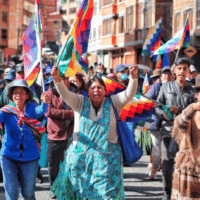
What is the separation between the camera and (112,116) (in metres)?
5.43

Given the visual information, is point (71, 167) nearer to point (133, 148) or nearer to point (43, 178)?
point (133, 148)

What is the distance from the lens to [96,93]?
539 centimetres

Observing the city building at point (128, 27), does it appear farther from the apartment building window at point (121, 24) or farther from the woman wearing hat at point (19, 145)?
the woman wearing hat at point (19, 145)

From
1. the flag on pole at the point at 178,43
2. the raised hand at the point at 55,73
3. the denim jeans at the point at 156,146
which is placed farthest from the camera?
the flag on pole at the point at 178,43

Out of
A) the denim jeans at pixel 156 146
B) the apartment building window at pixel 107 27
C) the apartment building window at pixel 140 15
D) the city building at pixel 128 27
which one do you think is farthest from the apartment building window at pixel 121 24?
the denim jeans at pixel 156 146

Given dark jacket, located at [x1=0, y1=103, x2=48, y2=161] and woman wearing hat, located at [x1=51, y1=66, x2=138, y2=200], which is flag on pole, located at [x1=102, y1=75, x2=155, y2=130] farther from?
dark jacket, located at [x1=0, y1=103, x2=48, y2=161]

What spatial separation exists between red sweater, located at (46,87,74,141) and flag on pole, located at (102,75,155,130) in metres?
1.09

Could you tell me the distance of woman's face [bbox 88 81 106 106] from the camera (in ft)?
17.7

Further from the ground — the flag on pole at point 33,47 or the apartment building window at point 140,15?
the apartment building window at point 140,15

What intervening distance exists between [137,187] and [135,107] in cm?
244

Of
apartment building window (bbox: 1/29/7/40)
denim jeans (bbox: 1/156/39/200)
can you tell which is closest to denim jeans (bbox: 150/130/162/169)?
denim jeans (bbox: 1/156/39/200)

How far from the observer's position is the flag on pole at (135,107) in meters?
6.12

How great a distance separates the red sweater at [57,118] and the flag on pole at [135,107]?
1.09m

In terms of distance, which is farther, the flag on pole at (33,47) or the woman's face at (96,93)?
the flag on pole at (33,47)
